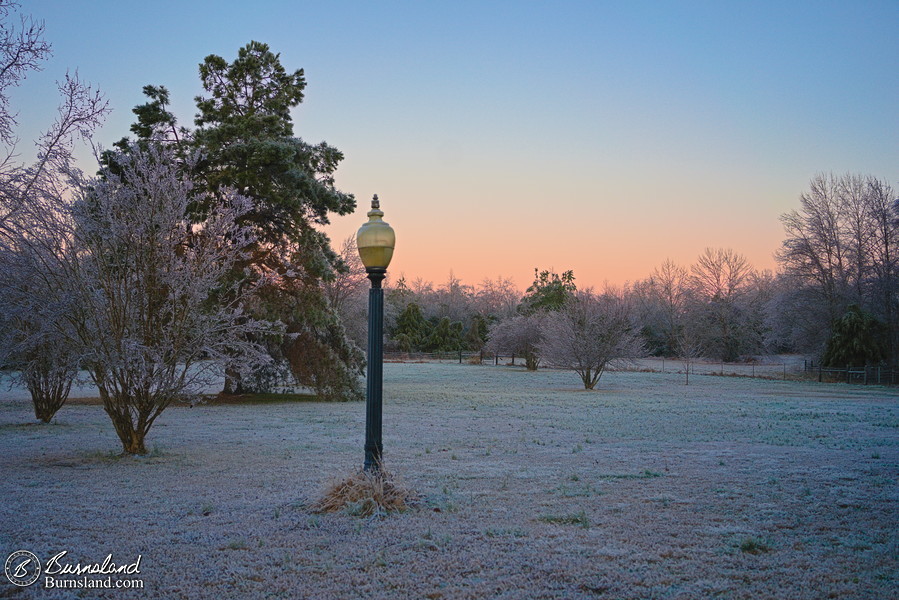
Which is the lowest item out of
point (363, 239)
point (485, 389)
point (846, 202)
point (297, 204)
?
point (485, 389)

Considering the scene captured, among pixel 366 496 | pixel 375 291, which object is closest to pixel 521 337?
pixel 375 291

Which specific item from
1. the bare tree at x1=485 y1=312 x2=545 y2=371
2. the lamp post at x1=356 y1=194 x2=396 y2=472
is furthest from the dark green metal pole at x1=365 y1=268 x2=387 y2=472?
the bare tree at x1=485 y1=312 x2=545 y2=371

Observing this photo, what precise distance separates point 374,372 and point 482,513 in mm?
1681

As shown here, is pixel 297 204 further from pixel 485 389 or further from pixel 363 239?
pixel 363 239

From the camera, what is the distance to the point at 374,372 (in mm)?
6160

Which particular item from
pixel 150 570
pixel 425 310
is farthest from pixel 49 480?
pixel 425 310

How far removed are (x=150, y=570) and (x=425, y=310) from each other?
76.9m

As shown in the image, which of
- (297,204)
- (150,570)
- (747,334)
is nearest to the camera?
(150,570)

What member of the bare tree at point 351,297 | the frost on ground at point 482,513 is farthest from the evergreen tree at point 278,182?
the bare tree at point 351,297

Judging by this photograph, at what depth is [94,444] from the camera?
432 inches

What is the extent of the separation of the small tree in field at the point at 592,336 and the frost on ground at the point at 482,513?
13.0 metres

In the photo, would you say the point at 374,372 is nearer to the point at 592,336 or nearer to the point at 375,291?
the point at 375,291

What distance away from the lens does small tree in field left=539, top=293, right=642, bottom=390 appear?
2642cm

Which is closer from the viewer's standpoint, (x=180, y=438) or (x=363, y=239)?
(x=363, y=239)
